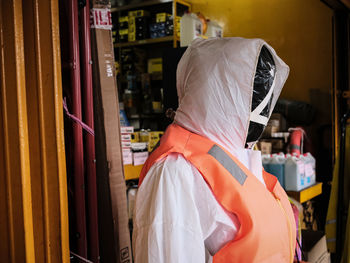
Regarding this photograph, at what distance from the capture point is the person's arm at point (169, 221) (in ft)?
3.66

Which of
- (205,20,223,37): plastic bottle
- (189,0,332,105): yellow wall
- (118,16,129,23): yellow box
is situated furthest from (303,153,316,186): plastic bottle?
(118,16,129,23): yellow box

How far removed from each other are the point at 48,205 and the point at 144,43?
418 cm

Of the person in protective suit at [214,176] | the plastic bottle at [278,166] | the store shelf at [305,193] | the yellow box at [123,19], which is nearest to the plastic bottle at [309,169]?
the store shelf at [305,193]

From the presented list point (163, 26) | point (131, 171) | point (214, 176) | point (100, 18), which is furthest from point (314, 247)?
point (163, 26)

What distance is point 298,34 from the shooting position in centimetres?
439

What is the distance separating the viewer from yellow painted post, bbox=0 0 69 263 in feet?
3.40

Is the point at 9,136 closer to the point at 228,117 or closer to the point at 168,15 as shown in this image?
the point at 228,117

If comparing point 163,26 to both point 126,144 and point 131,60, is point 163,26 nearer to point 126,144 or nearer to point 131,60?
point 131,60

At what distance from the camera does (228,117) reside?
139 centimetres

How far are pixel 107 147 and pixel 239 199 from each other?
Result: 58cm

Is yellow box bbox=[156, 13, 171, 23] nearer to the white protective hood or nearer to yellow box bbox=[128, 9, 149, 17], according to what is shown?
yellow box bbox=[128, 9, 149, 17]

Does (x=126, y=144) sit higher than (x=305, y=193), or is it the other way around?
(x=126, y=144)

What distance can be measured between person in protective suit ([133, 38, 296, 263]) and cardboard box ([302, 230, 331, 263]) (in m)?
0.92

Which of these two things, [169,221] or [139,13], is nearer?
[169,221]
